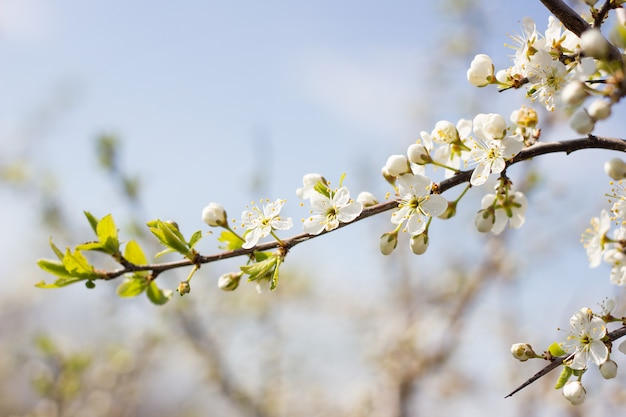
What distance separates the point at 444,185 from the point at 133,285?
2.69 ft

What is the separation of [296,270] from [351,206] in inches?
233

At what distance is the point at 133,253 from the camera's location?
49.8 inches

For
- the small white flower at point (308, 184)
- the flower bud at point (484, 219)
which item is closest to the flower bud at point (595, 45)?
the flower bud at point (484, 219)

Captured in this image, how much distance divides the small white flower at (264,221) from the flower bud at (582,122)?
64cm

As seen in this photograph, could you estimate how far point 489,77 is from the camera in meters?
1.20

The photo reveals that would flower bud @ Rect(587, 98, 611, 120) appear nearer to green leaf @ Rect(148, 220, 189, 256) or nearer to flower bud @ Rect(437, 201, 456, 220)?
flower bud @ Rect(437, 201, 456, 220)

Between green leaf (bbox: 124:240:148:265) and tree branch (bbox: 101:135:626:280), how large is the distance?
0.03 m

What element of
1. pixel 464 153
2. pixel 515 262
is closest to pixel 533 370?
pixel 515 262

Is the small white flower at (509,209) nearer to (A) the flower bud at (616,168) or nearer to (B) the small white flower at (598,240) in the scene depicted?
(B) the small white flower at (598,240)

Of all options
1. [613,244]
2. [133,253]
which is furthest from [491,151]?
[133,253]

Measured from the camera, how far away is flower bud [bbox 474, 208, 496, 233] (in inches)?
49.4

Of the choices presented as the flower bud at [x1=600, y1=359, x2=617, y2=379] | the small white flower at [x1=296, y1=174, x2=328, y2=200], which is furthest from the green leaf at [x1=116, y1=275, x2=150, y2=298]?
the flower bud at [x1=600, y1=359, x2=617, y2=379]

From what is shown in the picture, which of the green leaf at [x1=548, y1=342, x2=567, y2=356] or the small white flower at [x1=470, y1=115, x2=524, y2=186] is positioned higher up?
the small white flower at [x1=470, y1=115, x2=524, y2=186]

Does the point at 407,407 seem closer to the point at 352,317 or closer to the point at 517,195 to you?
the point at 517,195
